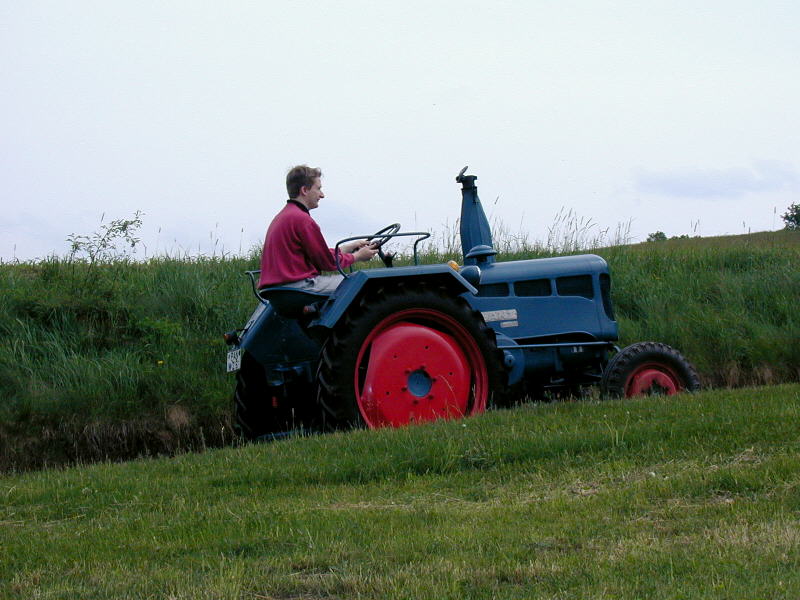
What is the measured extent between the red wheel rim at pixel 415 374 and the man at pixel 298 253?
1.88 feet

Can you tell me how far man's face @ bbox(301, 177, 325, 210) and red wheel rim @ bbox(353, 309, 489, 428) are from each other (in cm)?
105

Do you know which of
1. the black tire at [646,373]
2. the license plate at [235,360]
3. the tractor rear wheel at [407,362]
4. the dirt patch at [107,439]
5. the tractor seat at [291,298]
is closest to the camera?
the tractor rear wheel at [407,362]

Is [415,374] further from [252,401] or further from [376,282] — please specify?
[252,401]

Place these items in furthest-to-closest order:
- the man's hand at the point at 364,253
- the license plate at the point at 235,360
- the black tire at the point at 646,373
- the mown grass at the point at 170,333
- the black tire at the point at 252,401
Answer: the mown grass at the point at 170,333
the black tire at the point at 252,401
the black tire at the point at 646,373
the license plate at the point at 235,360
the man's hand at the point at 364,253

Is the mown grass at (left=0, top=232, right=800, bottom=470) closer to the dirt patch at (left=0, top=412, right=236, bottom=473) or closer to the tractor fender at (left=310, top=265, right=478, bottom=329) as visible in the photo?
the dirt patch at (left=0, top=412, right=236, bottom=473)

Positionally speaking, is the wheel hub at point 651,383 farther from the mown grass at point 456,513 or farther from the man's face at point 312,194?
the man's face at point 312,194

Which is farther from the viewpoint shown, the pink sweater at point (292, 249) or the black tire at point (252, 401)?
the black tire at point (252, 401)

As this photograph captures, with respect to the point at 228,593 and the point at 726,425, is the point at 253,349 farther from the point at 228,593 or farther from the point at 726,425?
the point at 228,593

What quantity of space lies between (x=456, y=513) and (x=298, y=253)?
2.97 metres

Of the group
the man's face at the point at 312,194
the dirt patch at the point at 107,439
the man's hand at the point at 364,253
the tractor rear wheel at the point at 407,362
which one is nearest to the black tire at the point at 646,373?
the tractor rear wheel at the point at 407,362

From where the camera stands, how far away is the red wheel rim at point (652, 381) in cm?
808

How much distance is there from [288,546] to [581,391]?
473 cm

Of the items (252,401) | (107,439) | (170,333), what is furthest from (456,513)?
(170,333)

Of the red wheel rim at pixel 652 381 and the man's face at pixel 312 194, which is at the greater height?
the man's face at pixel 312 194
